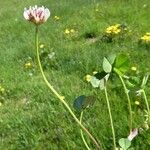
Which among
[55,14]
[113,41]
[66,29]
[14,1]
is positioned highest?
[113,41]

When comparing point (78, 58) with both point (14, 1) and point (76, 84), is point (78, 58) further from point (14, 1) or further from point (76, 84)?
point (14, 1)

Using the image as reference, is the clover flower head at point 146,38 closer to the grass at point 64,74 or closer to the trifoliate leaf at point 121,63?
the grass at point 64,74

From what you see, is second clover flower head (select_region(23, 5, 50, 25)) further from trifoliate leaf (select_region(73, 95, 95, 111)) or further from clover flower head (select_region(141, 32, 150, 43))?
clover flower head (select_region(141, 32, 150, 43))

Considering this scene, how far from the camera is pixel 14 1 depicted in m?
20.8

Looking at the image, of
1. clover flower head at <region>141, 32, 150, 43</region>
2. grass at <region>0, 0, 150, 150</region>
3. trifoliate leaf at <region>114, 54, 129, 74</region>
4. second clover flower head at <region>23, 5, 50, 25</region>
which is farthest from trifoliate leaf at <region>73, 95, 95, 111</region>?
clover flower head at <region>141, 32, 150, 43</region>

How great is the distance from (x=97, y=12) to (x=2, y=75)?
133 inches

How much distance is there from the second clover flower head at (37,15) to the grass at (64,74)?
2.04 metres

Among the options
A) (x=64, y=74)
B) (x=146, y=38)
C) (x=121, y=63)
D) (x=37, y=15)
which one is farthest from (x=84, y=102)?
(x=146, y=38)

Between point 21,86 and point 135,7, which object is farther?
point 135,7

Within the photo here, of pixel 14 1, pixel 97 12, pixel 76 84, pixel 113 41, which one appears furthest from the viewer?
pixel 14 1

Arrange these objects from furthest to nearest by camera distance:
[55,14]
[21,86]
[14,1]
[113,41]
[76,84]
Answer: [14,1] → [55,14] → [113,41] → [21,86] → [76,84]

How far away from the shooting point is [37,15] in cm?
302

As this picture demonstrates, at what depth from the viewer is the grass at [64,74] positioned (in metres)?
5.37

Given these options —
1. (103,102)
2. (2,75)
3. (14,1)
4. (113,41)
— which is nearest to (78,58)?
(113,41)
